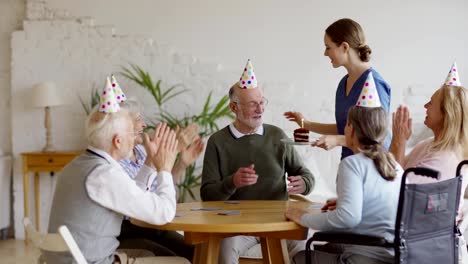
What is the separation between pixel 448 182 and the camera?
297cm

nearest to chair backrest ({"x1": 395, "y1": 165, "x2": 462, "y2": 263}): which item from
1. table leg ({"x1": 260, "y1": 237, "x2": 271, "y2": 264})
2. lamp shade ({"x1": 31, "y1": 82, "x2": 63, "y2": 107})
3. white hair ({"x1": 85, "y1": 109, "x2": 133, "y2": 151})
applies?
table leg ({"x1": 260, "y1": 237, "x2": 271, "y2": 264})

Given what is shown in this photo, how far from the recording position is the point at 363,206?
2.97 m

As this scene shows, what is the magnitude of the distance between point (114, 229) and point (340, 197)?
0.90m

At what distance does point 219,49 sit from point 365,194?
4112 mm

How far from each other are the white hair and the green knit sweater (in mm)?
1052

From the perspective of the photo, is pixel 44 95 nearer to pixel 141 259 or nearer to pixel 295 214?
pixel 141 259

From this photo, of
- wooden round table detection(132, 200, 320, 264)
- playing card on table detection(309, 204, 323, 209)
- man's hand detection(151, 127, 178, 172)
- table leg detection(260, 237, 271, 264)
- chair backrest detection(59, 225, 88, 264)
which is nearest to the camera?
chair backrest detection(59, 225, 88, 264)

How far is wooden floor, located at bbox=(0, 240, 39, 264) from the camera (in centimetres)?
595

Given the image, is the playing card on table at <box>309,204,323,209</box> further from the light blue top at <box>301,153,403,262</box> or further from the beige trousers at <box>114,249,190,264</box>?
the beige trousers at <box>114,249,190,264</box>

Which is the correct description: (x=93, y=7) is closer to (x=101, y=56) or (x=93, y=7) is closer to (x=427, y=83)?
(x=101, y=56)

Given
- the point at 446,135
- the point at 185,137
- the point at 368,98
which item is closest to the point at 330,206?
the point at 368,98

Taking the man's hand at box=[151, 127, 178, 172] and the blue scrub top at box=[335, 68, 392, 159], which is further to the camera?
the blue scrub top at box=[335, 68, 392, 159]

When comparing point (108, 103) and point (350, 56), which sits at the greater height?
point (350, 56)

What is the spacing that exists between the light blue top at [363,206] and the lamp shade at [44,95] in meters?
4.24
